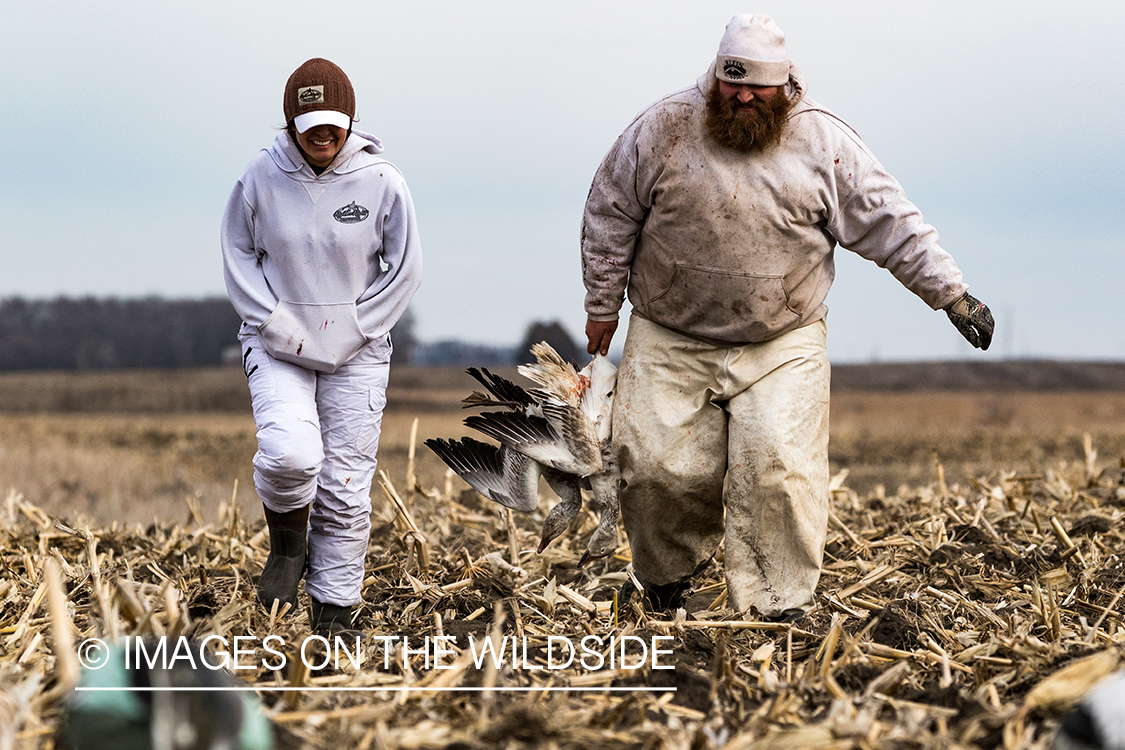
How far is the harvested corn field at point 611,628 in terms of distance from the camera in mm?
3246

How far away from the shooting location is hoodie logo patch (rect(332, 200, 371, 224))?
4.53 meters

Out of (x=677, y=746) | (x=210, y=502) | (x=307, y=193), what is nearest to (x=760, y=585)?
(x=677, y=746)

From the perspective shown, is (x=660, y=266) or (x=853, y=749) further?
(x=660, y=266)

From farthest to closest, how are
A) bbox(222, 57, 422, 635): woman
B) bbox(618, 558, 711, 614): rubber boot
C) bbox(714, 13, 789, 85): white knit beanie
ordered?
bbox(618, 558, 711, 614): rubber boot, bbox(222, 57, 422, 635): woman, bbox(714, 13, 789, 85): white knit beanie

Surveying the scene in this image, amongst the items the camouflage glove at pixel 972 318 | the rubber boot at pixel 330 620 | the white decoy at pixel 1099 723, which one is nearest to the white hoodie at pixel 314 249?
the rubber boot at pixel 330 620

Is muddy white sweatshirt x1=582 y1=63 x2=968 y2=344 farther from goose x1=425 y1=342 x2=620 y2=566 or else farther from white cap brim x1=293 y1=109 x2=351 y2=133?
white cap brim x1=293 y1=109 x2=351 y2=133

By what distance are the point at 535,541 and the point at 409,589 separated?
1.56 meters

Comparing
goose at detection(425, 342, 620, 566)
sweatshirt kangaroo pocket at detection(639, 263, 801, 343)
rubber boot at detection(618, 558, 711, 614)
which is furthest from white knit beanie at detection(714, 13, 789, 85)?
rubber boot at detection(618, 558, 711, 614)

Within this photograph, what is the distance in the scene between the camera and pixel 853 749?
10.0ft

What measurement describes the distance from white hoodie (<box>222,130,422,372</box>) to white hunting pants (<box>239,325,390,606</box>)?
0.28 feet

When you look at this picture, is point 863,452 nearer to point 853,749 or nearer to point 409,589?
point 409,589

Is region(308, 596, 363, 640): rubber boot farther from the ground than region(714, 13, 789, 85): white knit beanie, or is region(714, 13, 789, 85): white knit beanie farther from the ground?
region(714, 13, 789, 85): white knit beanie

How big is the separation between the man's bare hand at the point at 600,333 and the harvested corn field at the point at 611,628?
1106 millimetres

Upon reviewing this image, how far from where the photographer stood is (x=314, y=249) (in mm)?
4516
